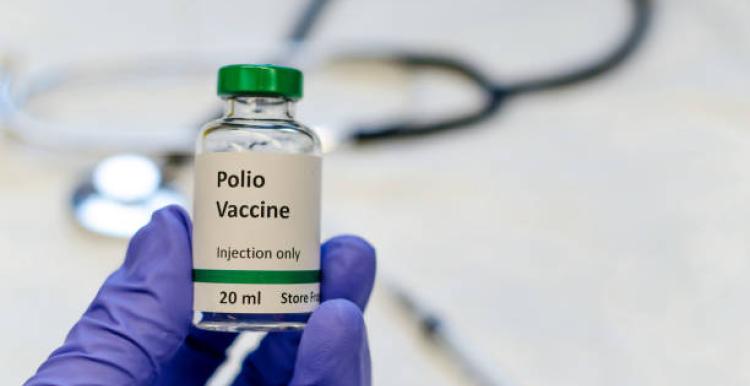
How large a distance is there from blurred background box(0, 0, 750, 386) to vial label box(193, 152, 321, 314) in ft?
0.99

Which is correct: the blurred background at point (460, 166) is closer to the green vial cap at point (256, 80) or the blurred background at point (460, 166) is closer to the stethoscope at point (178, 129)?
the stethoscope at point (178, 129)

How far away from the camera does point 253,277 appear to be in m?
0.54

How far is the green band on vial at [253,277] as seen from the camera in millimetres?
538

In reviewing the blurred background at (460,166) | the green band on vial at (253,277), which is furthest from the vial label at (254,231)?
the blurred background at (460,166)

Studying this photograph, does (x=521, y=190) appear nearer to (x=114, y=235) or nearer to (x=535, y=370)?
(x=535, y=370)

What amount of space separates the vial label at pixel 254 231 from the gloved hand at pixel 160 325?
0.12 feet

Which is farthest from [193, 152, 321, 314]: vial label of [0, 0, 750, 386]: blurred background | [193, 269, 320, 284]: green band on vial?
[0, 0, 750, 386]: blurred background

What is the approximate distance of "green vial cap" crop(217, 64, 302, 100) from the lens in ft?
1.80

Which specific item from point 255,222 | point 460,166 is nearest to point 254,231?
point 255,222

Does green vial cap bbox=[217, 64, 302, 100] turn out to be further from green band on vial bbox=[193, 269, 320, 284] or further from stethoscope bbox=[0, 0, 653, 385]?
stethoscope bbox=[0, 0, 653, 385]

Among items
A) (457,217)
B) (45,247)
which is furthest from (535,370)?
(45,247)

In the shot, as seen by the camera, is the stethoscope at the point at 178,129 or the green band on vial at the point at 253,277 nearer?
the green band on vial at the point at 253,277

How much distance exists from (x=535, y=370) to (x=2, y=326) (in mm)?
470

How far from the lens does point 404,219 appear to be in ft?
3.11
